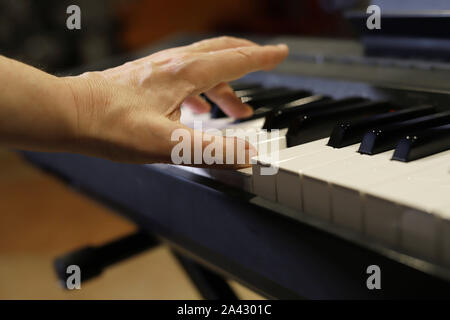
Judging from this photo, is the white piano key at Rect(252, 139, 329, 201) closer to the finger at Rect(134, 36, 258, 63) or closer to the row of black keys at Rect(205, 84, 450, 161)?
the row of black keys at Rect(205, 84, 450, 161)

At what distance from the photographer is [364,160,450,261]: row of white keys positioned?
0.45 meters

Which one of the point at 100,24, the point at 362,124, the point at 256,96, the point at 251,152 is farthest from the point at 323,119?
the point at 100,24

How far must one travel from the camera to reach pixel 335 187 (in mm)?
524

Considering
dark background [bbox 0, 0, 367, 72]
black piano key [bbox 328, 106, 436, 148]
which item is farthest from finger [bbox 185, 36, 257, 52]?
dark background [bbox 0, 0, 367, 72]

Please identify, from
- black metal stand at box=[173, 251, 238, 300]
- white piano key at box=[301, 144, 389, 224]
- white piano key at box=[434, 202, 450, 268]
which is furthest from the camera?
black metal stand at box=[173, 251, 238, 300]

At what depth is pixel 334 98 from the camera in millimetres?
979

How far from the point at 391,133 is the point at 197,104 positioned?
45 cm

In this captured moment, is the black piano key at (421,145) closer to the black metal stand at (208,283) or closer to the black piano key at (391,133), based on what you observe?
the black piano key at (391,133)

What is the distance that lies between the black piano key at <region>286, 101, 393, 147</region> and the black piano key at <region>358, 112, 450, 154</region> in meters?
0.10

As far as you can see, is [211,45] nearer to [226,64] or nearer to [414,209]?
[226,64]

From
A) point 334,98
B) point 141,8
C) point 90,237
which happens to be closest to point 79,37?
point 141,8

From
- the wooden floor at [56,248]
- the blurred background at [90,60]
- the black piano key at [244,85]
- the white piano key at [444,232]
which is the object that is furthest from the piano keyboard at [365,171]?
the wooden floor at [56,248]

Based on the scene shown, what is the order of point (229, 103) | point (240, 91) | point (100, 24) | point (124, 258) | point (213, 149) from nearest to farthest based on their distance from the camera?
point (213, 149), point (229, 103), point (240, 91), point (124, 258), point (100, 24)

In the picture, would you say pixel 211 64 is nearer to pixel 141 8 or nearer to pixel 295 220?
pixel 295 220
